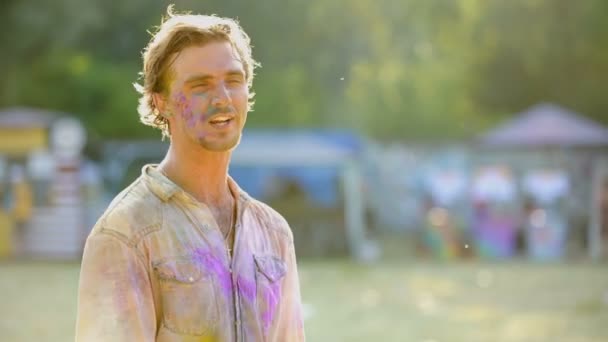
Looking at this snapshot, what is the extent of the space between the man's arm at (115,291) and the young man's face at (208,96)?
0.29 meters

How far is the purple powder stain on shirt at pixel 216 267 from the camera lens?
217 cm

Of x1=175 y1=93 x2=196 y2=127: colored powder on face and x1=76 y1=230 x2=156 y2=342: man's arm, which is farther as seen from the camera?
x1=175 y1=93 x2=196 y2=127: colored powder on face

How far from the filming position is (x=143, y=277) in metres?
2.11

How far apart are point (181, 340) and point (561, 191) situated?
19309mm

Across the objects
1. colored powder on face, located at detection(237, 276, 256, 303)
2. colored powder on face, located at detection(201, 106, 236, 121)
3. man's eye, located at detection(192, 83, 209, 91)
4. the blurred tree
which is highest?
the blurred tree

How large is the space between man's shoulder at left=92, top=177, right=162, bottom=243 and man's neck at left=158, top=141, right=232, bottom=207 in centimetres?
8

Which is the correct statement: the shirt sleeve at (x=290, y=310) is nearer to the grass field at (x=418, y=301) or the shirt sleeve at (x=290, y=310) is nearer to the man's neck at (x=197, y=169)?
the man's neck at (x=197, y=169)

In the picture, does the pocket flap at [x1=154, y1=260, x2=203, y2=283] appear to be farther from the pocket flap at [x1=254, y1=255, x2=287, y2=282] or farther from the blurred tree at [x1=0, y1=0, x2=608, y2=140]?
the blurred tree at [x1=0, y1=0, x2=608, y2=140]

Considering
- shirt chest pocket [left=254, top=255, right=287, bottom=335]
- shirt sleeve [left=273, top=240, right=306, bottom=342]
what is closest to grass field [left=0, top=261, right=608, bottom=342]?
shirt sleeve [left=273, top=240, right=306, bottom=342]

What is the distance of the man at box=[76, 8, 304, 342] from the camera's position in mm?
2096

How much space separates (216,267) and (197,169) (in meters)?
0.22

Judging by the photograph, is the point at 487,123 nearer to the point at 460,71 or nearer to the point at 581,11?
the point at 460,71

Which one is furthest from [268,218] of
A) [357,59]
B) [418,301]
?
[357,59]

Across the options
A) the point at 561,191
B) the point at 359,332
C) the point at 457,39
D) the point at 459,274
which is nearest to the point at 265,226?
the point at 359,332
